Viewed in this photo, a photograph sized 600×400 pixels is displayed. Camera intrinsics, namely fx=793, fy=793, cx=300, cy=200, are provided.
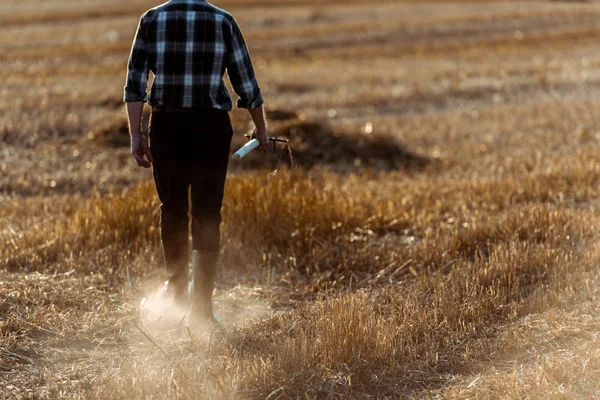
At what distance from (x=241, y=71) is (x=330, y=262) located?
6.61ft

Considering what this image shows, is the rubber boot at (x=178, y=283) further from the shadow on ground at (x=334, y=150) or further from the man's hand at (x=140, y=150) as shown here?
the shadow on ground at (x=334, y=150)

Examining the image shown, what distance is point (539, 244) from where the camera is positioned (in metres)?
5.66

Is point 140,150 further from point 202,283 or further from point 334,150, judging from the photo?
point 334,150

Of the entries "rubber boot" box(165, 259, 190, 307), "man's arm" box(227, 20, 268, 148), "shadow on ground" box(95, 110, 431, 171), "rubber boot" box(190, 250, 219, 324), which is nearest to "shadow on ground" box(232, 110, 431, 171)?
"shadow on ground" box(95, 110, 431, 171)

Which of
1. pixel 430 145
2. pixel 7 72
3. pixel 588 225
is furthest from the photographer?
pixel 7 72

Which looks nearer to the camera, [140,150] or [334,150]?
[140,150]

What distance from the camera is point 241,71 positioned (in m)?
4.27

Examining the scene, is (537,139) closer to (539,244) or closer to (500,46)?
(539,244)

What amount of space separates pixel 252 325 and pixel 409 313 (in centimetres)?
89

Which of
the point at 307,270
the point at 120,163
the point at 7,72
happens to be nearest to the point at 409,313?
the point at 307,270

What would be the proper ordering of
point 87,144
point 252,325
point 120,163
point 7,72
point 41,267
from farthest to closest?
point 7,72 → point 87,144 → point 120,163 → point 41,267 → point 252,325

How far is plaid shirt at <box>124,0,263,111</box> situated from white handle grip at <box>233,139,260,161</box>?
26 cm

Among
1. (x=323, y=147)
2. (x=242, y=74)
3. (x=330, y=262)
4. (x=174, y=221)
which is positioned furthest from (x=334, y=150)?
(x=242, y=74)

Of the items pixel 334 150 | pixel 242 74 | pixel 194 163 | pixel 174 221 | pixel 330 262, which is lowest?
pixel 334 150
